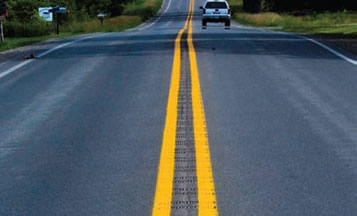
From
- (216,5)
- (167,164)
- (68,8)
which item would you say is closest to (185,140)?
(167,164)

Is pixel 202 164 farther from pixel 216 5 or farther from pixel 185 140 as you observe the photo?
pixel 216 5

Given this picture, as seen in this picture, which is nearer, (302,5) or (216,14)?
(216,14)

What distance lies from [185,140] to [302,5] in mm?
72487

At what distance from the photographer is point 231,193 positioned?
5770mm

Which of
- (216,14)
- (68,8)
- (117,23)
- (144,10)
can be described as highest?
(216,14)

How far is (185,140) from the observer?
762cm

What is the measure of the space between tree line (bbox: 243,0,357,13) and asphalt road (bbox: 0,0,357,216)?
5963 cm

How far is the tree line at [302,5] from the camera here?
72775mm

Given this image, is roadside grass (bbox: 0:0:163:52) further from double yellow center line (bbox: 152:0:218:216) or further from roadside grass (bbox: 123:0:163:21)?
double yellow center line (bbox: 152:0:218:216)

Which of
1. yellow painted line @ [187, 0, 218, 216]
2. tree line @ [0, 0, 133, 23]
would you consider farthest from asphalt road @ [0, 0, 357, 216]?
tree line @ [0, 0, 133, 23]

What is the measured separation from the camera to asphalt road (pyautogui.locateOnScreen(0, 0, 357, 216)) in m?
5.66

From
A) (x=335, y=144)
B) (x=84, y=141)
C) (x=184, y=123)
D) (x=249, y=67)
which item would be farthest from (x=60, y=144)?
(x=249, y=67)

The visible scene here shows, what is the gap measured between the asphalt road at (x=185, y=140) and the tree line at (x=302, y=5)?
5963cm

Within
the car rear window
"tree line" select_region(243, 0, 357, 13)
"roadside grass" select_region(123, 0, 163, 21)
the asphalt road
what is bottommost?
"roadside grass" select_region(123, 0, 163, 21)
